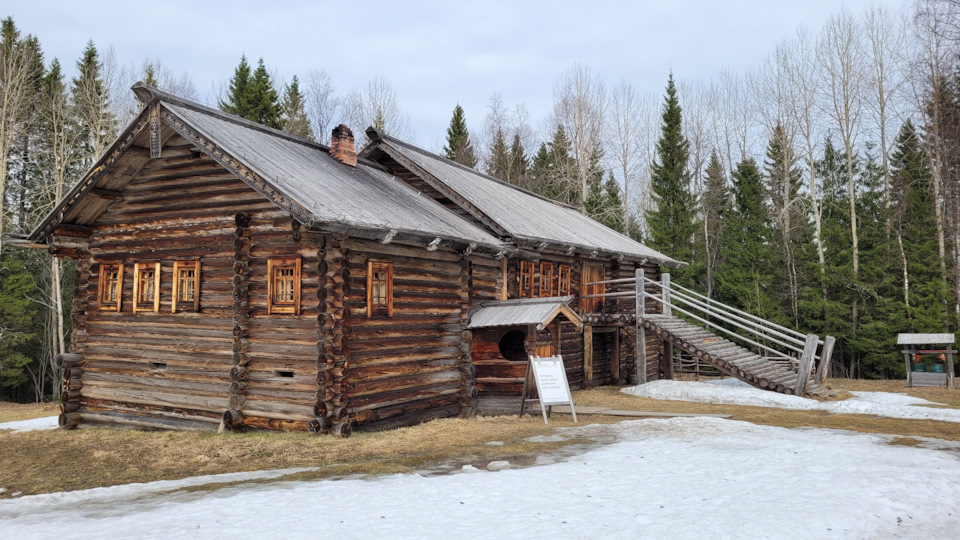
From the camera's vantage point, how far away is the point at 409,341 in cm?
1487

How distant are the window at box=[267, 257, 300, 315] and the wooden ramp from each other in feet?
40.7

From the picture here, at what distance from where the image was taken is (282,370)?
13.3 metres

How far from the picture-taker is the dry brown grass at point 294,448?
10.1 meters

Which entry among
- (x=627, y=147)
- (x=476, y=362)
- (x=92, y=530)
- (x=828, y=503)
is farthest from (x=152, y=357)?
(x=627, y=147)

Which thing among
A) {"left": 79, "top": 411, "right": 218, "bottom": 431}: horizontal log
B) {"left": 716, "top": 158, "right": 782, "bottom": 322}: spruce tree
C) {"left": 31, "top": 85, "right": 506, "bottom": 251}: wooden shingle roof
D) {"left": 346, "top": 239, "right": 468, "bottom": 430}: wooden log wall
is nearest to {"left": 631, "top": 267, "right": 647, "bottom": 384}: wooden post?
{"left": 31, "top": 85, "right": 506, "bottom": 251}: wooden shingle roof

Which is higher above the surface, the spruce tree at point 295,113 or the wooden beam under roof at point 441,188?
the spruce tree at point 295,113

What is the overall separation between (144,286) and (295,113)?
1271 inches

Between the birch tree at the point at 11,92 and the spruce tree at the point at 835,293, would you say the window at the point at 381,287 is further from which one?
the spruce tree at the point at 835,293

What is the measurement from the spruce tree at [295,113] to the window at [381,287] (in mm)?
31838

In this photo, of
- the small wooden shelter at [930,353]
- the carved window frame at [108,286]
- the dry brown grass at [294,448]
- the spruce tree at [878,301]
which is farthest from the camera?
the spruce tree at [878,301]

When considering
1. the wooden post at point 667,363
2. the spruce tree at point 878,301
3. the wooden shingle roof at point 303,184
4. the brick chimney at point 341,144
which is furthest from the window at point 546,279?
the spruce tree at point 878,301

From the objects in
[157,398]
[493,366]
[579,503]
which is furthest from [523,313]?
[157,398]

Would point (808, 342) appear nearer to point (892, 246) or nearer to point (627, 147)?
point (892, 246)

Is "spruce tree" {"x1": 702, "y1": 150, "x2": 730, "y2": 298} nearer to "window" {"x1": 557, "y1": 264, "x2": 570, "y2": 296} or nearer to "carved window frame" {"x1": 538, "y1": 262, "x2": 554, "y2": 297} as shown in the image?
"window" {"x1": 557, "y1": 264, "x2": 570, "y2": 296}
